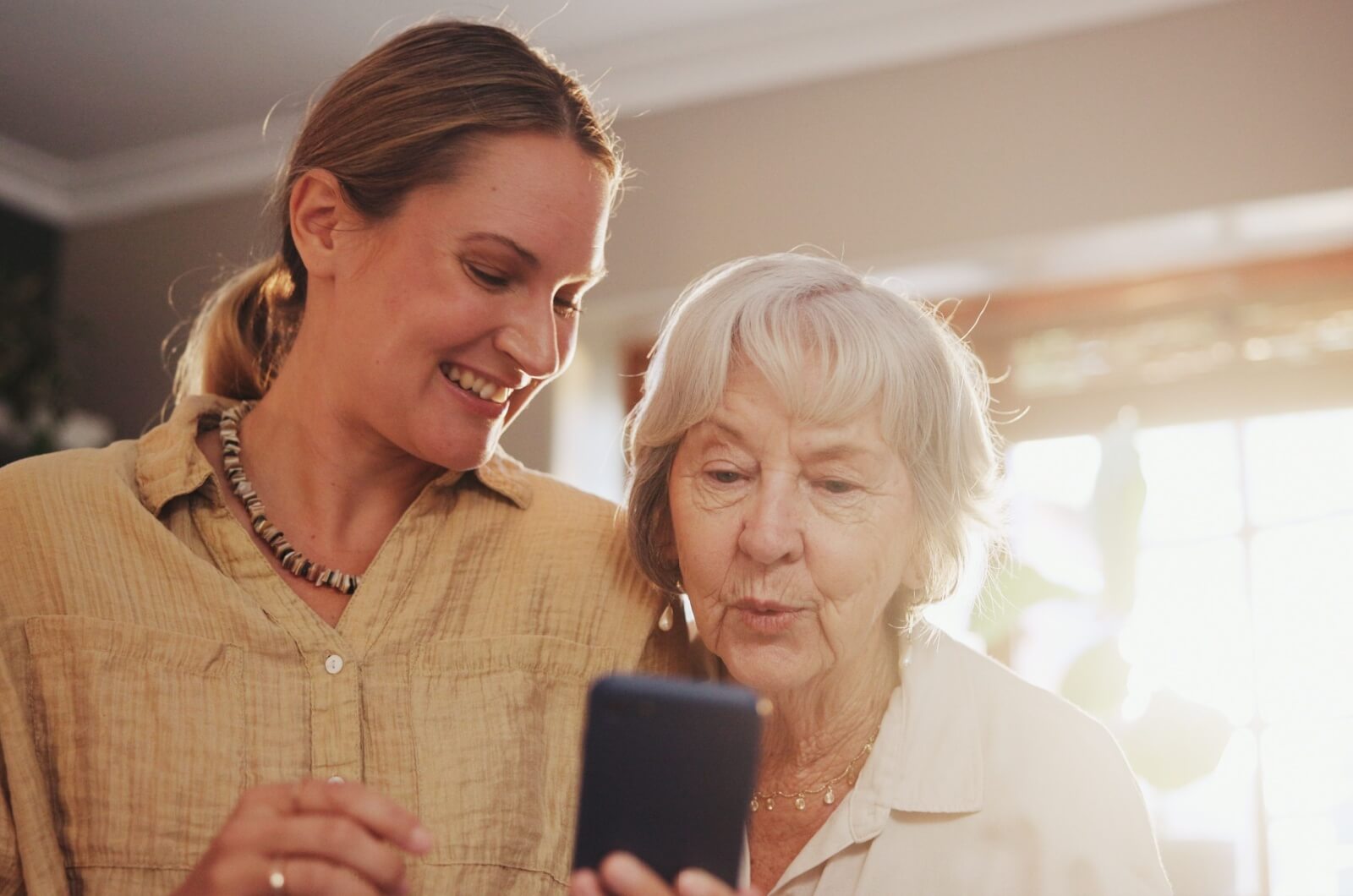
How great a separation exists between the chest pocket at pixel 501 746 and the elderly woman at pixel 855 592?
0.59ft

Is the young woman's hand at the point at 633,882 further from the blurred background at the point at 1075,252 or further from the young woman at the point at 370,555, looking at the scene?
the blurred background at the point at 1075,252

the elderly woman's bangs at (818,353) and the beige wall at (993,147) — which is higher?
the beige wall at (993,147)

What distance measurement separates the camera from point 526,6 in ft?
9.82

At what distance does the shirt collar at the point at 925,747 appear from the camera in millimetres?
1202

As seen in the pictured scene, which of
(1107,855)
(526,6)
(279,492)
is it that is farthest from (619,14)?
(1107,855)

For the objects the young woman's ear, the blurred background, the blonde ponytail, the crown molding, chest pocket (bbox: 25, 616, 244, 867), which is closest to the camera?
chest pocket (bbox: 25, 616, 244, 867)

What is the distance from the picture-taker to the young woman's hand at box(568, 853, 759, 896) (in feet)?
2.66

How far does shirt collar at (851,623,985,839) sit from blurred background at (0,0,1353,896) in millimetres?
1153

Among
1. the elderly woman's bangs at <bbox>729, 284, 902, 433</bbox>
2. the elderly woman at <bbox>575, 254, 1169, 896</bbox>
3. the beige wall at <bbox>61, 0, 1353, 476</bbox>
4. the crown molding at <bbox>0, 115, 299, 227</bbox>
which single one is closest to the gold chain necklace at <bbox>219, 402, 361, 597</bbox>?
the elderly woman at <bbox>575, 254, 1169, 896</bbox>

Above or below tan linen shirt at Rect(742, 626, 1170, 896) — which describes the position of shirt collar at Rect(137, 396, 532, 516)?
above

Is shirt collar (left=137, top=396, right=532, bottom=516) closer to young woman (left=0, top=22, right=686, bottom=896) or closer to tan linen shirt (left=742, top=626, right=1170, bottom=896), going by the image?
young woman (left=0, top=22, right=686, bottom=896)

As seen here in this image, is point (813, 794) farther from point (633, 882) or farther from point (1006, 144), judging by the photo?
point (1006, 144)

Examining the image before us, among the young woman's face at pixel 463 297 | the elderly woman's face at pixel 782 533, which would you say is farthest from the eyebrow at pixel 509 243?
the elderly woman's face at pixel 782 533

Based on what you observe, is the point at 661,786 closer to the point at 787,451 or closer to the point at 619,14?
the point at 787,451
